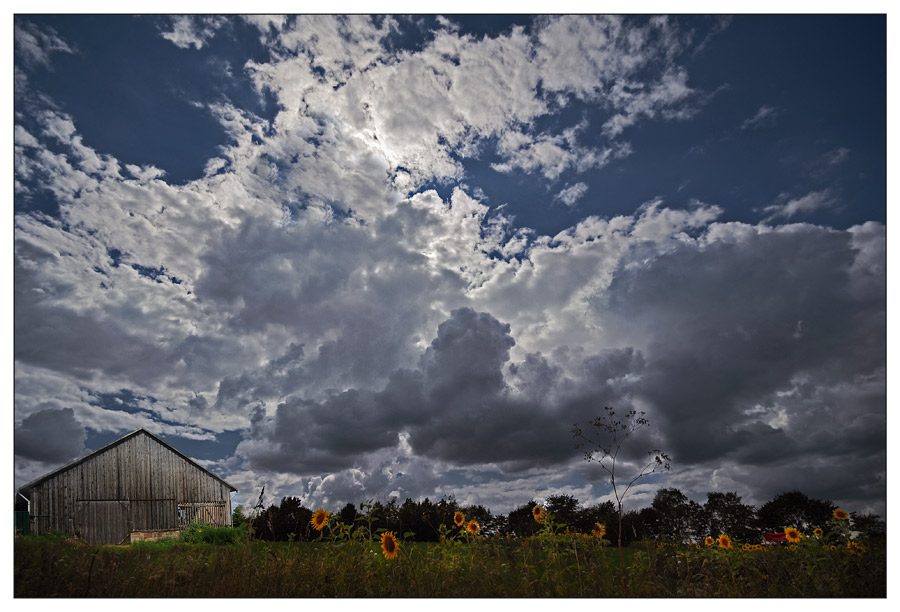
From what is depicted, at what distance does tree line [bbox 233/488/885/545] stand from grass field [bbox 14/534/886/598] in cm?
25

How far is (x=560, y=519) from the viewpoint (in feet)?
20.5

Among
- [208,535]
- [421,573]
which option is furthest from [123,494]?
[421,573]

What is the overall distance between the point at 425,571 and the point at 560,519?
2.18m

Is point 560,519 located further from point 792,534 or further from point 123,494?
point 123,494

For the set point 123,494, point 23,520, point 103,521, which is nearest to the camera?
point 23,520

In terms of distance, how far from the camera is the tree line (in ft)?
17.3

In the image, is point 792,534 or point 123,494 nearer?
point 792,534

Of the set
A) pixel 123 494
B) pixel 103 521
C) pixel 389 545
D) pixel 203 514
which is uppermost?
pixel 123 494

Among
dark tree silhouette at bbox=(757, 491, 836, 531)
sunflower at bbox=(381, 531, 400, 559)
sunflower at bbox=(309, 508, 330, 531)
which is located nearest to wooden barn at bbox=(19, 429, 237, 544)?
sunflower at bbox=(309, 508, 330, 531)

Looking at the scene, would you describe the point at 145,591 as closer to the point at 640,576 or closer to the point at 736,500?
the point at 640,576
